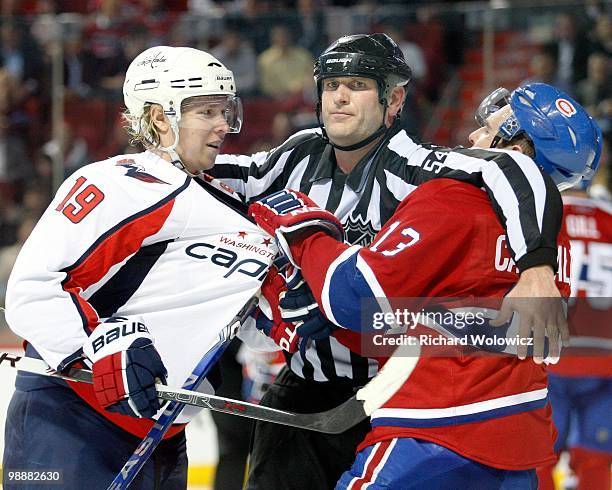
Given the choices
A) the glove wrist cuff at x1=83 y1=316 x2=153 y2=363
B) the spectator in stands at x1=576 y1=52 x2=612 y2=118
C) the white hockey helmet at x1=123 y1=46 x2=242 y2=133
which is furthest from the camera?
the spectator in stands at x1=576 y1=52 x2=612 y2=118

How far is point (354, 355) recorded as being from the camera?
2.39 m

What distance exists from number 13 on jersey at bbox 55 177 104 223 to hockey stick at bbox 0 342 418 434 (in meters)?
0.31

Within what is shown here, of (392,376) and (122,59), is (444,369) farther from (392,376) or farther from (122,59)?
(122,59)

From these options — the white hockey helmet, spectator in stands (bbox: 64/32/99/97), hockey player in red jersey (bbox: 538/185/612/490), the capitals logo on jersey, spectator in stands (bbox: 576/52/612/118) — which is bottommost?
hockey player in red jersey (bbox: 538/185/612/490)

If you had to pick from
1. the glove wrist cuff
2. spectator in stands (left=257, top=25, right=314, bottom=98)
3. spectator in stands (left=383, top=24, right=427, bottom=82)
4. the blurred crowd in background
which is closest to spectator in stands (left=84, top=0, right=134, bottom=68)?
the blurred crowd in background

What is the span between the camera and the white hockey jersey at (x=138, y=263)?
2.04 meters

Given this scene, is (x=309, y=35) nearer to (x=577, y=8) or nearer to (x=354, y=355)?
(x=577, y=8)

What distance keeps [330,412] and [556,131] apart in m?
0.73

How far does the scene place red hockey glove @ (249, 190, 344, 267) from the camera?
2.07 m

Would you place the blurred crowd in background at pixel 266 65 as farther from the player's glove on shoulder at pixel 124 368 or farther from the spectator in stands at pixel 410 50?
the player's glove on shoulder at pixel 124 368

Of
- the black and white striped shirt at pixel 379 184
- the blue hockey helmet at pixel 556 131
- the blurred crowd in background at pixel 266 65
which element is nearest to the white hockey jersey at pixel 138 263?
the black and white striped shirt at pixel 379 184

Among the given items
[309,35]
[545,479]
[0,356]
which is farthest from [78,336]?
[309,35]

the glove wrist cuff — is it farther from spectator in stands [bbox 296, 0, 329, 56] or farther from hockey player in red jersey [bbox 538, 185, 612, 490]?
spectator in stands [bbox 296, 0, 329, 56]

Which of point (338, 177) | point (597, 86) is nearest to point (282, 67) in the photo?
point (597, 86)
